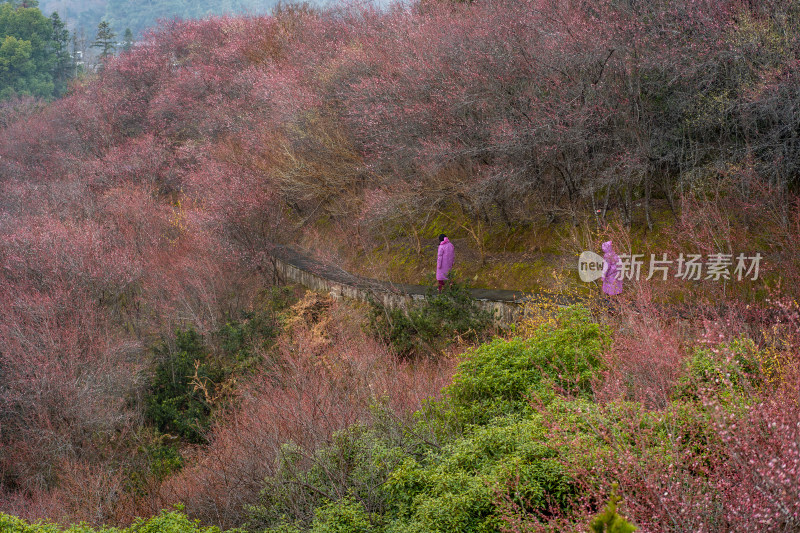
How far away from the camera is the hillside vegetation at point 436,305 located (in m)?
6.14

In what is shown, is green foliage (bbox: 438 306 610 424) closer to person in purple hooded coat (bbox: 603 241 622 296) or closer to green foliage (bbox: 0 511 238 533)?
person in purple hooded coat (bbox: 603 241 622 296)

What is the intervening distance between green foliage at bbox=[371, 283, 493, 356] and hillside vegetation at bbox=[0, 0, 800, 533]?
0.22ft

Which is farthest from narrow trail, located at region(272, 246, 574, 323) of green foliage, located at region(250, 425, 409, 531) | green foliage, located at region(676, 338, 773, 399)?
green foliage, located at region(250, 425, 409, 531)

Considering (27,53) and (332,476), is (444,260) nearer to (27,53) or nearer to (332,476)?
(332,476)

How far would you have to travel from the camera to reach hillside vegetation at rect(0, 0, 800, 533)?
614cm

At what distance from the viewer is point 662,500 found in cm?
460

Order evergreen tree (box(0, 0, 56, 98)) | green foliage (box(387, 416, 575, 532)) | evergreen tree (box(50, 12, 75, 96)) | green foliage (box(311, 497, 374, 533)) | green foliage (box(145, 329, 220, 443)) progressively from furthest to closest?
evergreen tree (box(50, 12, 75, 96)), evergreen tree (box(0, 0, 56, 98)), green foliage (box(145, 329, 220, 443)), green foliage (box(311, 497, 374, 533)), green foliage (box(387, 416, 575, 532))

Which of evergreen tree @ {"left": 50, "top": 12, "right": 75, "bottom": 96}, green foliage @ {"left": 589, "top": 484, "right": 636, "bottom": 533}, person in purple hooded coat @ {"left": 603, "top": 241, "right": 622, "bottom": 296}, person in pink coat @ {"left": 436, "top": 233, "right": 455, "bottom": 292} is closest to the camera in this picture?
green foliage @ {"left": 589, "top": 484, "right": 636, "bottom": 533}

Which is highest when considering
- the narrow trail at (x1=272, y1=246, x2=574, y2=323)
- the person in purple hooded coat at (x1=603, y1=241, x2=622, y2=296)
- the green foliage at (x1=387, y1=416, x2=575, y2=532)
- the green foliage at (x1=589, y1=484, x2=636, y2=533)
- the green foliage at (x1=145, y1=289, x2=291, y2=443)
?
the green foliage at (x1=589, y1=484, x2=636, y2=533)

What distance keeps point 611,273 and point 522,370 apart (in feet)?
13.4

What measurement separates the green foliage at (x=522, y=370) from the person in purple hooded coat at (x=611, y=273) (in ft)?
7.49

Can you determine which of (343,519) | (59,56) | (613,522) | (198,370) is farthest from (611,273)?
(59,56)

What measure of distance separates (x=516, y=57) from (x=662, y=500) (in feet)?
40.5

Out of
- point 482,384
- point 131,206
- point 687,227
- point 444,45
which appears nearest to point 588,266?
point 687,227
